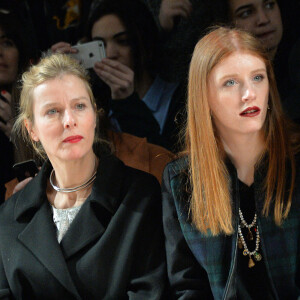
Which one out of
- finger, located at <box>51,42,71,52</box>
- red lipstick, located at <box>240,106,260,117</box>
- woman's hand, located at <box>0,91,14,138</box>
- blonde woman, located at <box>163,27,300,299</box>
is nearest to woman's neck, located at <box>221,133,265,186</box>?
blonde woman, located at <box>163,27,300,299</box>

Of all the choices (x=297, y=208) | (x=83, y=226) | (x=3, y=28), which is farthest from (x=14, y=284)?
(x=3, y=28)

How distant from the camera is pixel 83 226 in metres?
1.73

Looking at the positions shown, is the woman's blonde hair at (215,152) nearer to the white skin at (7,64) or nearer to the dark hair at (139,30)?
the dark hair at (139,30)

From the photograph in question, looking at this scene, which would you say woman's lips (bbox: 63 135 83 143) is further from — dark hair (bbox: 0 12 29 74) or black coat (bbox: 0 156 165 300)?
dark hair (bbox: 0 12 29 74)

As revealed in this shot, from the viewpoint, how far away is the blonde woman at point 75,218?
1675 mm

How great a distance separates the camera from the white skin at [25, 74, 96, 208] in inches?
68.3

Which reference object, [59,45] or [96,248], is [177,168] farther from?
[59,45]

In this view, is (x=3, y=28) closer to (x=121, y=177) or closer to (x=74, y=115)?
(x=74, y=115)

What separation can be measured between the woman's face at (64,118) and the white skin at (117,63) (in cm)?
47

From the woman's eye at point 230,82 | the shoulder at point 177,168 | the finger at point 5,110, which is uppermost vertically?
the woman's eye at point 230,82

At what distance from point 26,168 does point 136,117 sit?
1.76 feet

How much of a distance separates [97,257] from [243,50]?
849 millimetres

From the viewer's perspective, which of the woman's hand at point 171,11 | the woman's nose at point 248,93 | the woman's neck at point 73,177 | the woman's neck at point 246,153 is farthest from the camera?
the woman's hand at point 171,11

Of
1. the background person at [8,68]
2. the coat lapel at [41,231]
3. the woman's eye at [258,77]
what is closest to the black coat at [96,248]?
the coat lapel at [41,231]
